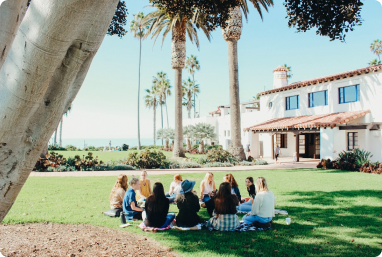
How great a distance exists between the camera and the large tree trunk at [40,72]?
2.14m

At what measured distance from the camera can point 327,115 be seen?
22.4 m

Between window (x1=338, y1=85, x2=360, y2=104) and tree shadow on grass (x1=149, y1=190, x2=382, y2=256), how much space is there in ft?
51.1

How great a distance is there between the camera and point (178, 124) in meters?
25.4

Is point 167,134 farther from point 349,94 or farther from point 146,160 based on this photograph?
point 349,94

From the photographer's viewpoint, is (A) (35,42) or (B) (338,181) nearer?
(A) (35,42)

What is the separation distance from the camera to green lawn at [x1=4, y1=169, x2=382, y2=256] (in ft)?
16.1

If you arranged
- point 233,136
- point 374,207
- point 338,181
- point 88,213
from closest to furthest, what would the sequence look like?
point 88,213
point 374,207
point 338,181
point 233,136

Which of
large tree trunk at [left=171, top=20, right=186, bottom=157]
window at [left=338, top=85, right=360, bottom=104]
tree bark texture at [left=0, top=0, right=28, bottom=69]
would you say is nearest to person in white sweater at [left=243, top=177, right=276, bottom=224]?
tree bark texture at [left=0, top=0, right=28, bottom=69]

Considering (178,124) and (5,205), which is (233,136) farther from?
(5,205)

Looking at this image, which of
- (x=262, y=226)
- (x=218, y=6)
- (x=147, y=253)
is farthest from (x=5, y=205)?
(x=218, y=6)

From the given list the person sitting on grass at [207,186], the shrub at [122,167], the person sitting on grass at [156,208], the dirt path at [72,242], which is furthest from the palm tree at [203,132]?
the dirt path at [72,242]

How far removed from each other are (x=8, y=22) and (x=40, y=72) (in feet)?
1.40

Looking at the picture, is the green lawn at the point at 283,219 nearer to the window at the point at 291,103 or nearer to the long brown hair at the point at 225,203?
the long brown hair at the point at 225,203

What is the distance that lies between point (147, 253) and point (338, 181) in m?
11.3
